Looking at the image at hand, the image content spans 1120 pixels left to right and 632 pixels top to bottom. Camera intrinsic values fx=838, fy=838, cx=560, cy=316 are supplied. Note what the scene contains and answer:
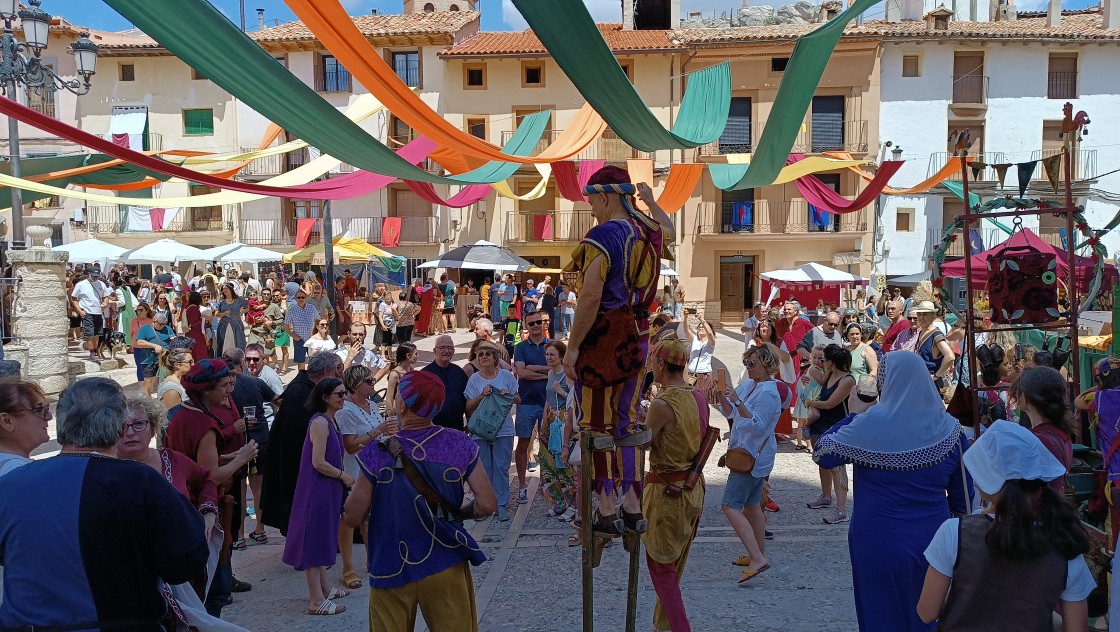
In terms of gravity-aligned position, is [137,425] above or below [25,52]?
below

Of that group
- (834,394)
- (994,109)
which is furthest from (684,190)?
(994,109)

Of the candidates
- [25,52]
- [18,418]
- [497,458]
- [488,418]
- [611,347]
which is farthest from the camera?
[25,52]

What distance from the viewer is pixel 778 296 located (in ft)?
74.0

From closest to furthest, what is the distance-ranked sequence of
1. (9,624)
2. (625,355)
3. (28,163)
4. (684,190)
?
(9,624)
(625,355)
(28,163)
(684,190)

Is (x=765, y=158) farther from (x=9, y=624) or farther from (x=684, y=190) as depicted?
(x=9, y=624)

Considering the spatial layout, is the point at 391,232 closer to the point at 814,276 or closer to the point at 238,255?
A: the point at 238,255

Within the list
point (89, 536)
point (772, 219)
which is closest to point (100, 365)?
point (89, 536)

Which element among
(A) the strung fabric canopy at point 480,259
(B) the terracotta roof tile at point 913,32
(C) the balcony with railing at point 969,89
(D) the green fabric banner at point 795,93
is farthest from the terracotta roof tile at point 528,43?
(D) the green fabric banner at point 795,93

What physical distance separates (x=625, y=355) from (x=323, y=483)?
232 centimetres

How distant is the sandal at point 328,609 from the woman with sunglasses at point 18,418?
7.88ft

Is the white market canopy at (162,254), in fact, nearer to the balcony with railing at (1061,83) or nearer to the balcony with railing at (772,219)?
the balcony with railing at (772,219)

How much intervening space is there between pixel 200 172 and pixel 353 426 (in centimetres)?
→ 247

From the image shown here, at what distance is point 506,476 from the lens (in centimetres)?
688

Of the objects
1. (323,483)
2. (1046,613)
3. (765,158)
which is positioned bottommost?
(323,483)
